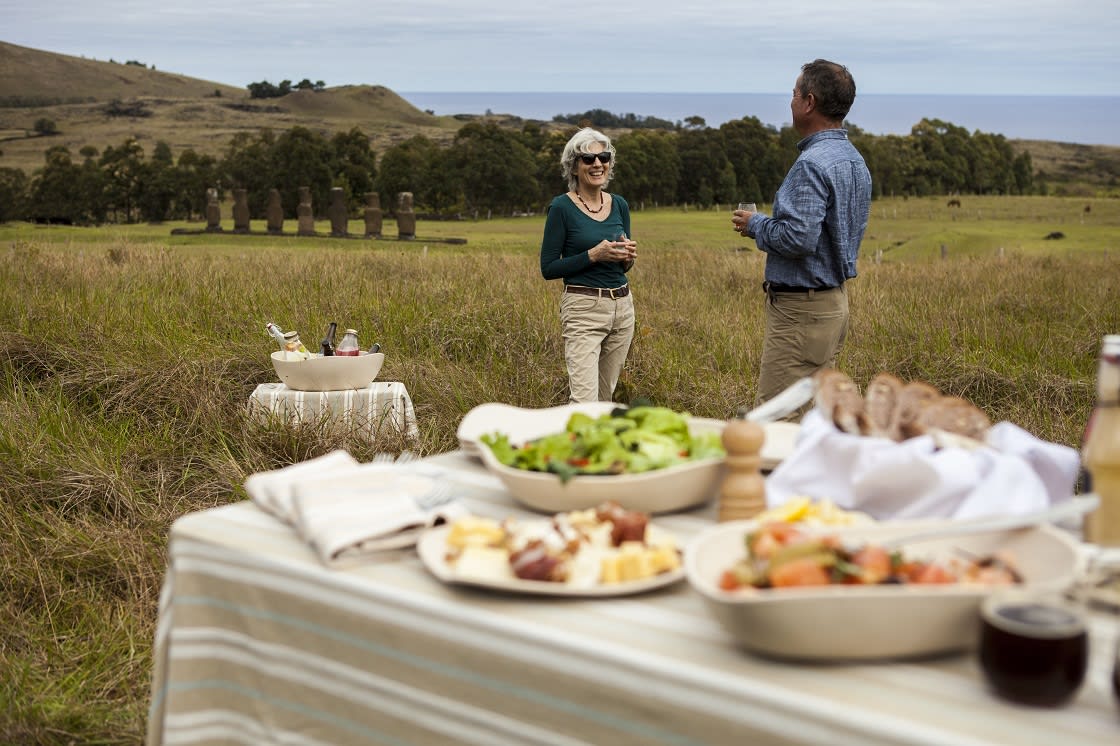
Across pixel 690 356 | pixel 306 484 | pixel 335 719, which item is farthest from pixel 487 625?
pixel 690 356

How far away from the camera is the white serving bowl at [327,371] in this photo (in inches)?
209

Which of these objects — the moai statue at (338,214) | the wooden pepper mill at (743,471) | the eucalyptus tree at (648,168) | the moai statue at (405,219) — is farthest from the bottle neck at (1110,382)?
the eucalyptus tree at (648,168)

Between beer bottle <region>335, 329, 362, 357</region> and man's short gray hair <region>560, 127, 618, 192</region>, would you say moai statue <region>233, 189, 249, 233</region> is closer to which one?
man's short gray hair <region>560, 127, 618, 192</region>

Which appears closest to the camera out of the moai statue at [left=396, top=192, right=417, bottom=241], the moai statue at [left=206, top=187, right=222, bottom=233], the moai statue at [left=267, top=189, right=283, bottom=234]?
the moai statue at [left=396, top=192, right=417, bottom=241]

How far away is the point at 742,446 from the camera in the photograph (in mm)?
2012

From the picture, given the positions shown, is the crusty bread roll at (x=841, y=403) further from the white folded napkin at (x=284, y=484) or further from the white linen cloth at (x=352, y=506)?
the white folded napkin at (x=284, y=484)

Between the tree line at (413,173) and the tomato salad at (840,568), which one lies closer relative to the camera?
the tomato salad at (840,568)

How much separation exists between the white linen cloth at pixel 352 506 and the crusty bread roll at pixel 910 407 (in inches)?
34.9

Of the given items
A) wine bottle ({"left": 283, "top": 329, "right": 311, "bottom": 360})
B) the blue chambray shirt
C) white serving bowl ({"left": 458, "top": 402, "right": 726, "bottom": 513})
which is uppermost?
the blue chambray shirt

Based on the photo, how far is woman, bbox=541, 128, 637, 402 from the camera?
593cm

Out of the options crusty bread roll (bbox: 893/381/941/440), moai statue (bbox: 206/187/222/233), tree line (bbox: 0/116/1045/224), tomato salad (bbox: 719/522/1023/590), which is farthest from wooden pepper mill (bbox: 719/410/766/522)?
tree line (bbox: 0/116/1045/224)

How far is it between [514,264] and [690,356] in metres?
6.18

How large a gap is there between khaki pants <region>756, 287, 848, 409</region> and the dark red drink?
4046 mm

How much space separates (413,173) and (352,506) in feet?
176
